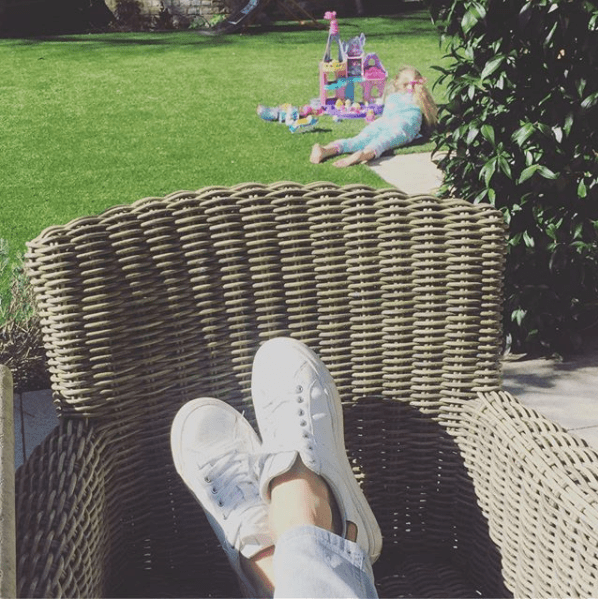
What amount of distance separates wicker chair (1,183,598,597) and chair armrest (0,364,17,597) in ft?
0.35

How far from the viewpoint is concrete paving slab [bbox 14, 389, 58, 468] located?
293cm

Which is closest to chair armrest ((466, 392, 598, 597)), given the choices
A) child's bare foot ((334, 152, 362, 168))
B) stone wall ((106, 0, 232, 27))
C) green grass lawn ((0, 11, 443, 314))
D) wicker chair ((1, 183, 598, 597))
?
wicker chair ((1, 183, 598, 597))

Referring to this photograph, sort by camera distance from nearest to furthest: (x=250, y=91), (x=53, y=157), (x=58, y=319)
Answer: (x=58, y=319) → (x=53, y=157) → (x=250, y=91)

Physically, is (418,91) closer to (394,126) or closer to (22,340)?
(394,126)

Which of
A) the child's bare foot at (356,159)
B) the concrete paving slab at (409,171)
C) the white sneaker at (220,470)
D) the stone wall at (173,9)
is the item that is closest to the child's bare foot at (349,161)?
the child's bare foot at (356,159)

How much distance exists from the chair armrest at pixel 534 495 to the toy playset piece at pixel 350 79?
5436 millimetres

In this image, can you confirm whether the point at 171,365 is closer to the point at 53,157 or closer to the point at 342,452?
the point at 342,452

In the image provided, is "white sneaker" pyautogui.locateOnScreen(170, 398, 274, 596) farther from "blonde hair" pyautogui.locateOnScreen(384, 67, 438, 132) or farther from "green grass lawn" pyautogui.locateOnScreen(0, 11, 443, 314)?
"blonde hair" pyautogui.locateOnScreen(384, 67, 438, 132)

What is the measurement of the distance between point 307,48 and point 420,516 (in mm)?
8775

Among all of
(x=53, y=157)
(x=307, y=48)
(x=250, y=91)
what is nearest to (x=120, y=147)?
(x=53, y=157)

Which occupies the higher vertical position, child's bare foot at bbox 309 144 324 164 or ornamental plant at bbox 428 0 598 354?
ornamental plant at bbox 428 0 598 354

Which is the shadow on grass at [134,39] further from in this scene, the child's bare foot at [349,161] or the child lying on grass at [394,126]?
the child's bare foot at [349,161]

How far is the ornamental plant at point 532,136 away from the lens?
9.28 ft

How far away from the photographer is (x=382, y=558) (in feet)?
6.18
